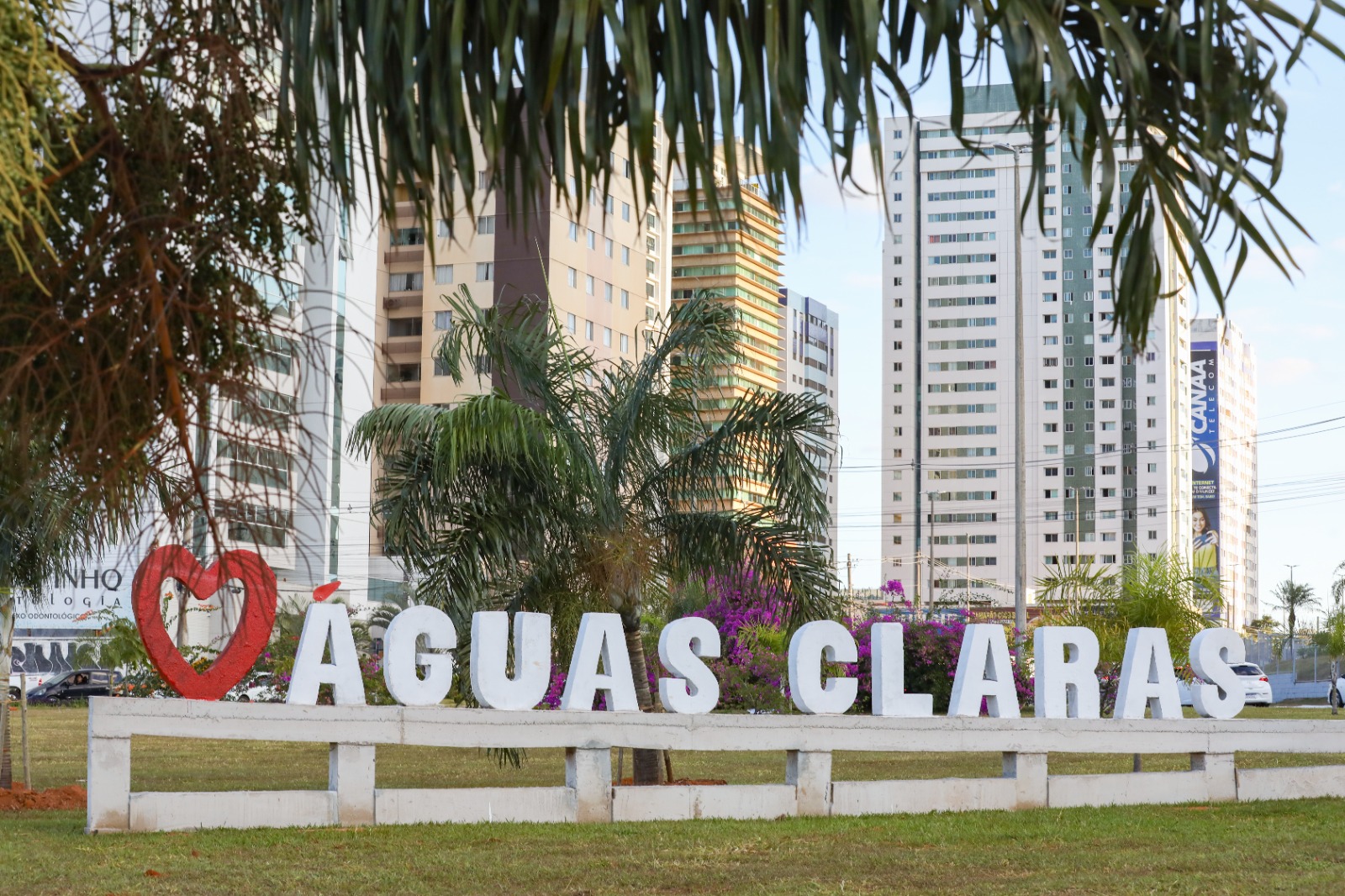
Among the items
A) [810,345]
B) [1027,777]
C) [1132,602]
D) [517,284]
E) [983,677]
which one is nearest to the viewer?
[1027,777]

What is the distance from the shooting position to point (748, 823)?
1515cm

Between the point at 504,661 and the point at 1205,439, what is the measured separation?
17818 cm

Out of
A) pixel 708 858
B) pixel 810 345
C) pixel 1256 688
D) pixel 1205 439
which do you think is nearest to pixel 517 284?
pixel 1256 688

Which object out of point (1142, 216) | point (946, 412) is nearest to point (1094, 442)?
point (946, 412)

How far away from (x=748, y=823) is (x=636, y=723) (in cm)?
145

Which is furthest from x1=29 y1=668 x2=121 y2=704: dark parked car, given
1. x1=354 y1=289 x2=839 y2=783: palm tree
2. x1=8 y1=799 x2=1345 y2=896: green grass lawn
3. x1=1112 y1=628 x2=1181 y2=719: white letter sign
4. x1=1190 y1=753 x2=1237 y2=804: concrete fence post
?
x1=1190 y1=753 x2=1237 y2=804: concrete fence post

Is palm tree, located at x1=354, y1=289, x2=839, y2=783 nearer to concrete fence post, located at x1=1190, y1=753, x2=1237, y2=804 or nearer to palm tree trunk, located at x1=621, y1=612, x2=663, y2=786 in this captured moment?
palm tree trunk, located at x1=621, y1=612, x2=663, y2=786

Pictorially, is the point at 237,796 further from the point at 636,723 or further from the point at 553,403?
the point at 553,403

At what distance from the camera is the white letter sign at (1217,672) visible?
1847 cm

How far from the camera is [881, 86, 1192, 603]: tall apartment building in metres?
159

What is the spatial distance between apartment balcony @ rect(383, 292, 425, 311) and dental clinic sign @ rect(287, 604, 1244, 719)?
258 ft

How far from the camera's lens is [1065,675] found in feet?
58.4

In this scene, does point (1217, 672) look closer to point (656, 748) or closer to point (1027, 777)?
point (1027, 777)

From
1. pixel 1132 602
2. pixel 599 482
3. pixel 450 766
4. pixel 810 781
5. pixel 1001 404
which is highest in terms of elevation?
pixel 1001 404
